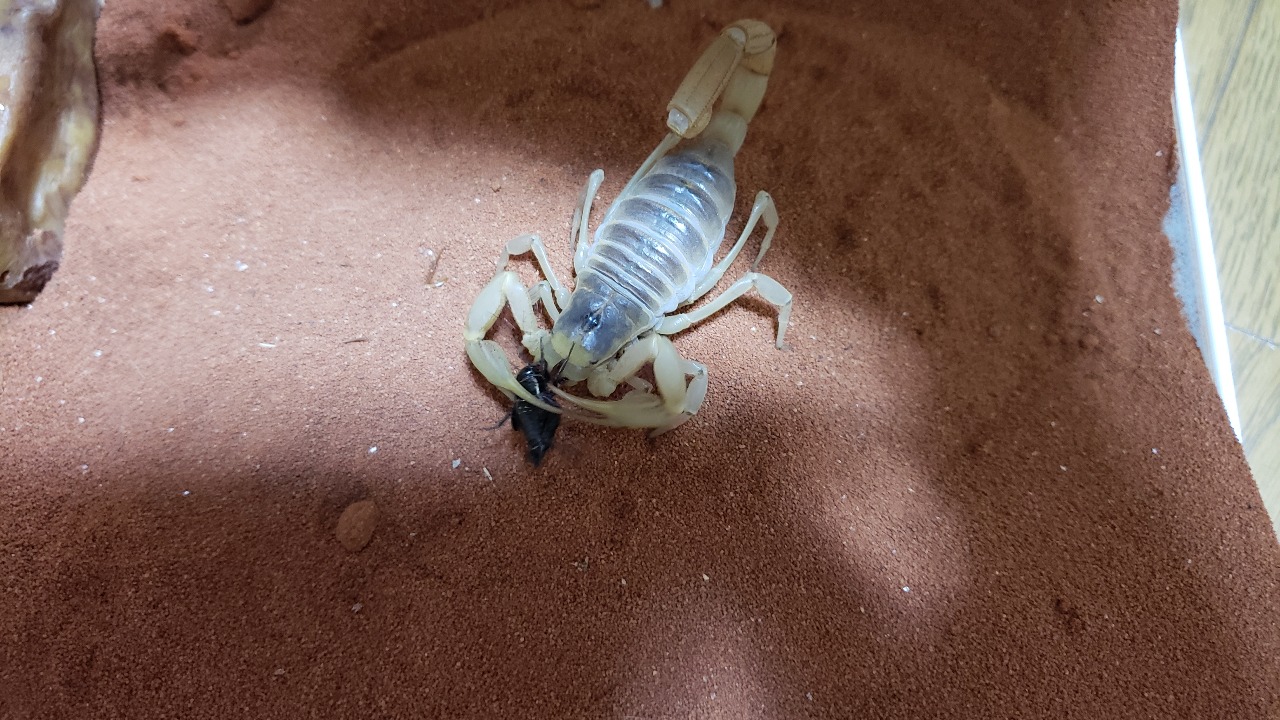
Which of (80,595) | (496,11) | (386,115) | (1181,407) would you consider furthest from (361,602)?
(1181,407)

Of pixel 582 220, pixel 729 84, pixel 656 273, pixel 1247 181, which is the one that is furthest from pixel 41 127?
pixel 1247 181

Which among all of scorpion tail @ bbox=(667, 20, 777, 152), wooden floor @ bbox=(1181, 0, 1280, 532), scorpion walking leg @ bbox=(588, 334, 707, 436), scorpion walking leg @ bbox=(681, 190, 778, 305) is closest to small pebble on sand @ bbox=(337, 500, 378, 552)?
scorpion walking leg @ bbox=(588, 334, 707, 436)

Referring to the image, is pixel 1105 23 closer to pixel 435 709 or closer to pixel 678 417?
pixel 678 417

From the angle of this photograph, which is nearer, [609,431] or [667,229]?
[609,431]

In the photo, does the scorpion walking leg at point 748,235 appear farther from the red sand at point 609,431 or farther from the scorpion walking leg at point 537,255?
the scorpion walking leg at point 537,255

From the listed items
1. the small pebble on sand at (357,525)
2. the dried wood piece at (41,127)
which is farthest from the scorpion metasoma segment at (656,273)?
the dried wood piece at (41,127)

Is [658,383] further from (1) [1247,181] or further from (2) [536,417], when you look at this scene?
(1) [1247,181]
